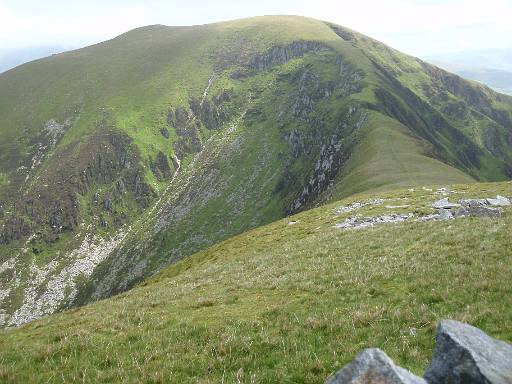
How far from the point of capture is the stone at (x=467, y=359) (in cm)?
649

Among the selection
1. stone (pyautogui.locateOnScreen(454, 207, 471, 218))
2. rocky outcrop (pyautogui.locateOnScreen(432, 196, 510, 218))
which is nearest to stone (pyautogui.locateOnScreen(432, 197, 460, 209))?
rocky outcrop (pyautogui.locateOnScreen(432, 196, 510, 218))

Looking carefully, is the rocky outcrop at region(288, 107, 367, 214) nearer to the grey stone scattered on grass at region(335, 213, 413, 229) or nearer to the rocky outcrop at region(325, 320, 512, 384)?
the grey stone scattered on grass at region(335, 213, 413, 229)

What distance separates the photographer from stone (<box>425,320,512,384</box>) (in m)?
6.49

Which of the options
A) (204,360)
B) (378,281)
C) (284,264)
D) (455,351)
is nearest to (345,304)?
(378,281)

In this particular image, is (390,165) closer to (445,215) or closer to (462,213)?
(445,215)

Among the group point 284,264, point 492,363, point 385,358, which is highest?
point 385,358

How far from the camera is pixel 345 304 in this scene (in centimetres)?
1571

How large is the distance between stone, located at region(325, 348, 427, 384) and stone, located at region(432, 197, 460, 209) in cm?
3838

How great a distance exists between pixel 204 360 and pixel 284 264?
54.9 feet

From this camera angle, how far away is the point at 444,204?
144 ft

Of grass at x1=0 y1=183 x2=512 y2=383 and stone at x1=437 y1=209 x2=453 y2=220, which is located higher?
grass at x1=0 y1=183 x2=512 y2=383

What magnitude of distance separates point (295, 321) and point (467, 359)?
8.14m

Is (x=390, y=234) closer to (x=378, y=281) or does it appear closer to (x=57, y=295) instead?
(x=378, y=281)

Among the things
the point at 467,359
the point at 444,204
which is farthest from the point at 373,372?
the point at 444,204
